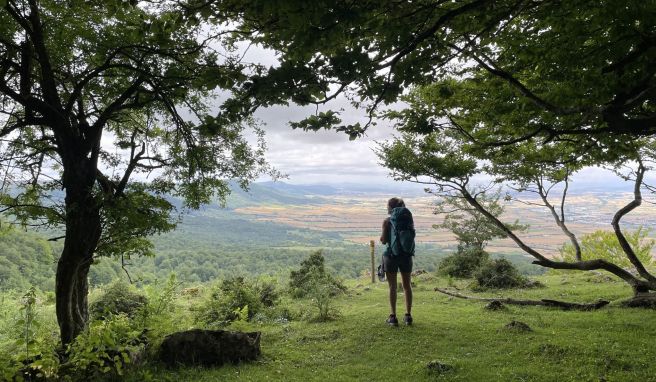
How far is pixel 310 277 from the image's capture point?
17.0 metres

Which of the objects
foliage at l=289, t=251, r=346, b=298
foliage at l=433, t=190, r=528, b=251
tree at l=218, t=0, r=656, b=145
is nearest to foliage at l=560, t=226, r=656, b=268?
foliage at l=433, t=190, r=528, b=251

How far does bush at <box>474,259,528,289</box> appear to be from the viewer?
15539 millimetres

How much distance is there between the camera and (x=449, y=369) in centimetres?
599

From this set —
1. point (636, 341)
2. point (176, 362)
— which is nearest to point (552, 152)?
point (636, 341)

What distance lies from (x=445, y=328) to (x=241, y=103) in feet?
23.6

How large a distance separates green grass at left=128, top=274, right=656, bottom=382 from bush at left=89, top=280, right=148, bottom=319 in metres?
5.32

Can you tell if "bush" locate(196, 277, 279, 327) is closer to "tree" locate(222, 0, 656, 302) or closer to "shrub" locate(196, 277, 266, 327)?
"shrub" locate(196, 277, 266, 327)

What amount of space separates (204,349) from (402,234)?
14.9 ft

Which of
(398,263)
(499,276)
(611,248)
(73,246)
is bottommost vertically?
(611,248)

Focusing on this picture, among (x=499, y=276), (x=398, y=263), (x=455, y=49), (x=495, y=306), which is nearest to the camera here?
(x=455, y=49)

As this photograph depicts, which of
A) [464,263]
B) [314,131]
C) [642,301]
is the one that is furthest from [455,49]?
[464,263]

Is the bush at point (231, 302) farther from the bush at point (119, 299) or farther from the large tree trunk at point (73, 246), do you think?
the large tree trunk at point (73, 246)

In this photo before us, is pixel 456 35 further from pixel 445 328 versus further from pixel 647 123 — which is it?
pixel 445 328

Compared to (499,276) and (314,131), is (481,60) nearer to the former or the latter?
(314,131)
